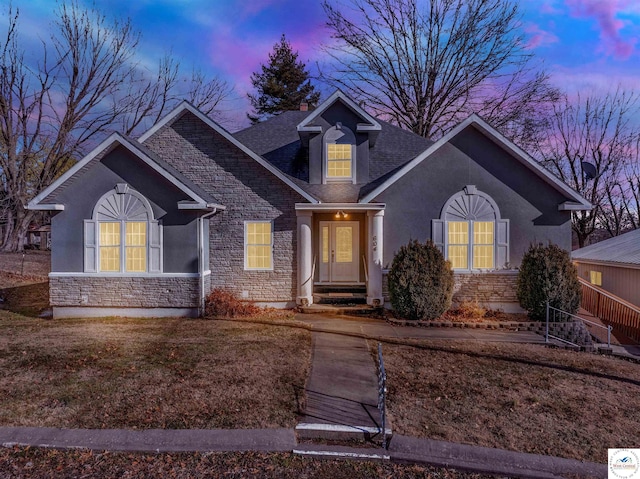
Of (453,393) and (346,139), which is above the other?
(346,139)

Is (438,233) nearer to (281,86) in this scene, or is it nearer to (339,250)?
(339,250)

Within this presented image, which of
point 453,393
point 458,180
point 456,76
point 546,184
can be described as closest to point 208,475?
point 453,393

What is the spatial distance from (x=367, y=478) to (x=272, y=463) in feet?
3.25

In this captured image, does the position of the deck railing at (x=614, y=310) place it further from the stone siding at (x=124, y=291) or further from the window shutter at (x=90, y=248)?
the window shutter at (x=90, y=248)

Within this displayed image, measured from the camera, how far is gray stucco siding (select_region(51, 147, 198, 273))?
10.5 metres

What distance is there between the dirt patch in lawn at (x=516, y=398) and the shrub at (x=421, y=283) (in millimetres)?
2001

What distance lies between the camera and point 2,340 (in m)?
8.31

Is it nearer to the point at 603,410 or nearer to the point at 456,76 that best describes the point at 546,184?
the point at 603,410

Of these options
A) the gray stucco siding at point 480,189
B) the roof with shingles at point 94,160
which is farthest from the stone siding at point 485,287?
the roof with shingles at point 94,160

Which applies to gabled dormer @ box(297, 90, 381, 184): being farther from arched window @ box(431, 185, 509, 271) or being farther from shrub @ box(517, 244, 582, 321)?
shrub @ box(517, 244, 582, 321)

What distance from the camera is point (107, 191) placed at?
10.5 metres

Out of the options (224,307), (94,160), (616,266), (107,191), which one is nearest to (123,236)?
(107,191)

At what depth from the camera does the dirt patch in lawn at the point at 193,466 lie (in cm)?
371

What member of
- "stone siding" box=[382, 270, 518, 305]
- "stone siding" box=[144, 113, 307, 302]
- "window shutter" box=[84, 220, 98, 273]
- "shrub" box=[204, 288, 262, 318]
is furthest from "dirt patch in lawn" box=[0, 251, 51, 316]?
"stone siding" box=[382, 270, 518, 305]
